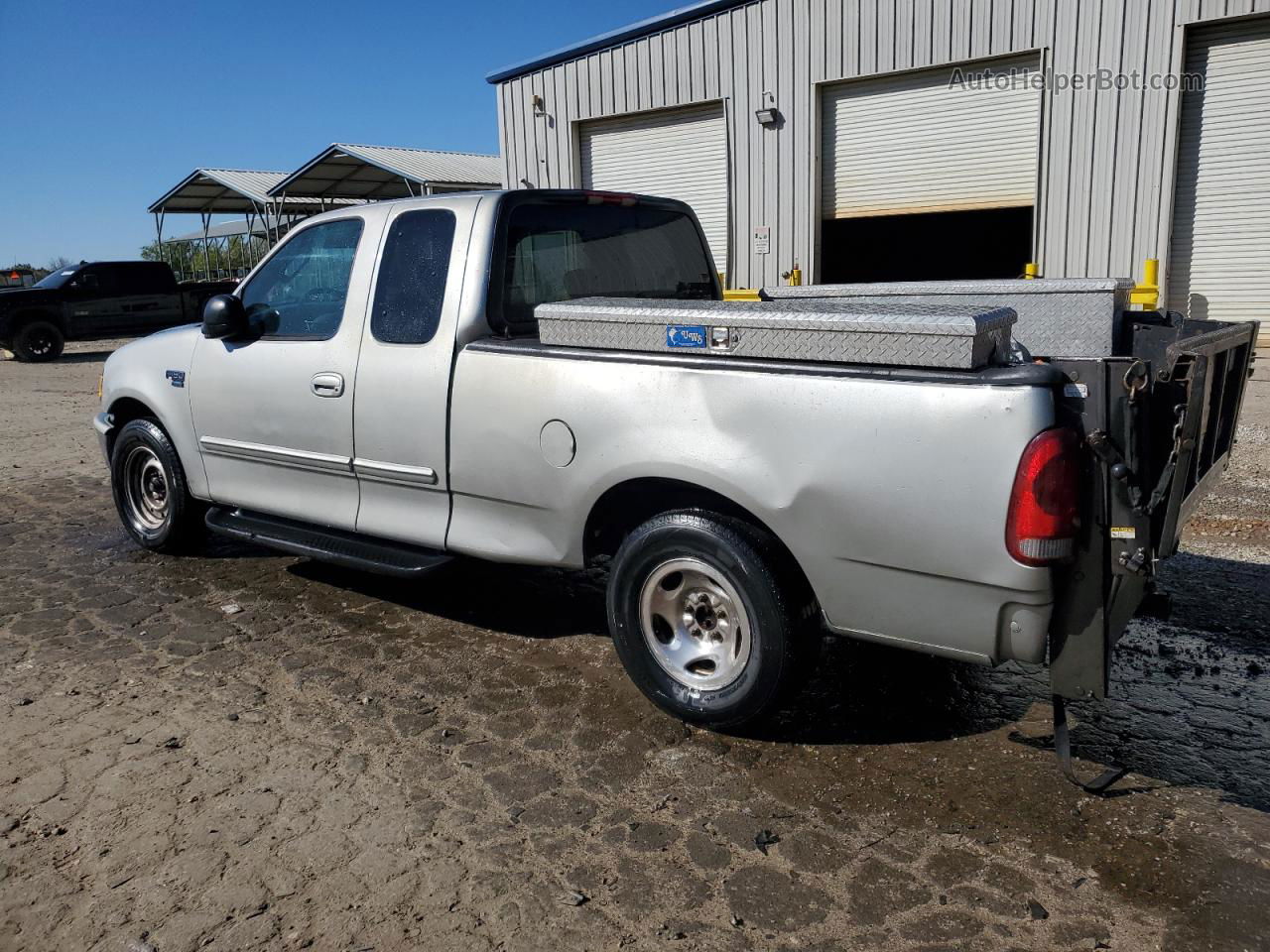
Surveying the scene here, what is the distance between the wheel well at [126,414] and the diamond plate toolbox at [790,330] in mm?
3230

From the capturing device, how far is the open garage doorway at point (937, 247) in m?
19.8

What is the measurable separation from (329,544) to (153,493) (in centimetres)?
201

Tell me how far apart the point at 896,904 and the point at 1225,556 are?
12.9 feet

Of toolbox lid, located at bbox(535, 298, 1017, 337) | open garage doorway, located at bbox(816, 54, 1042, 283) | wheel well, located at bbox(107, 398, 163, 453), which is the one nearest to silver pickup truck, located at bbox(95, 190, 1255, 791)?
toolbox lid, located at bbox(535, 298, 1017, 337)

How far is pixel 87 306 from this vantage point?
20.9 m

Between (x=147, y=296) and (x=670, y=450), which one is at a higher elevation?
(x=147, y=296)

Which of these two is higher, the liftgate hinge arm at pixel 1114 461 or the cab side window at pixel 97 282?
the cab side window at pixel 97 282

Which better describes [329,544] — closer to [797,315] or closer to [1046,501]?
[797,315]

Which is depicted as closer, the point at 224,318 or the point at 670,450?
the point at 670,450

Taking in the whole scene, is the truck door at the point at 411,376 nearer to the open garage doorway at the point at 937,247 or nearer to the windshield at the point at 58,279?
the open garage doorway at the point at 937,247

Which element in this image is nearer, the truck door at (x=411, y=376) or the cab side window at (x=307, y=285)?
the truck door at (x=411, y=376)

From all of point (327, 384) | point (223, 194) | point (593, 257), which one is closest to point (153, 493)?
point (327, 384)

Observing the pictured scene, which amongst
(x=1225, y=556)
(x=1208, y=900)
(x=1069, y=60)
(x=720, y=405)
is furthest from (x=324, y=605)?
(x=1069, y=60)

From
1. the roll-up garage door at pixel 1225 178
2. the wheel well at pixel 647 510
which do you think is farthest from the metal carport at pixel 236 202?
the wheel well at pixel 647 510
